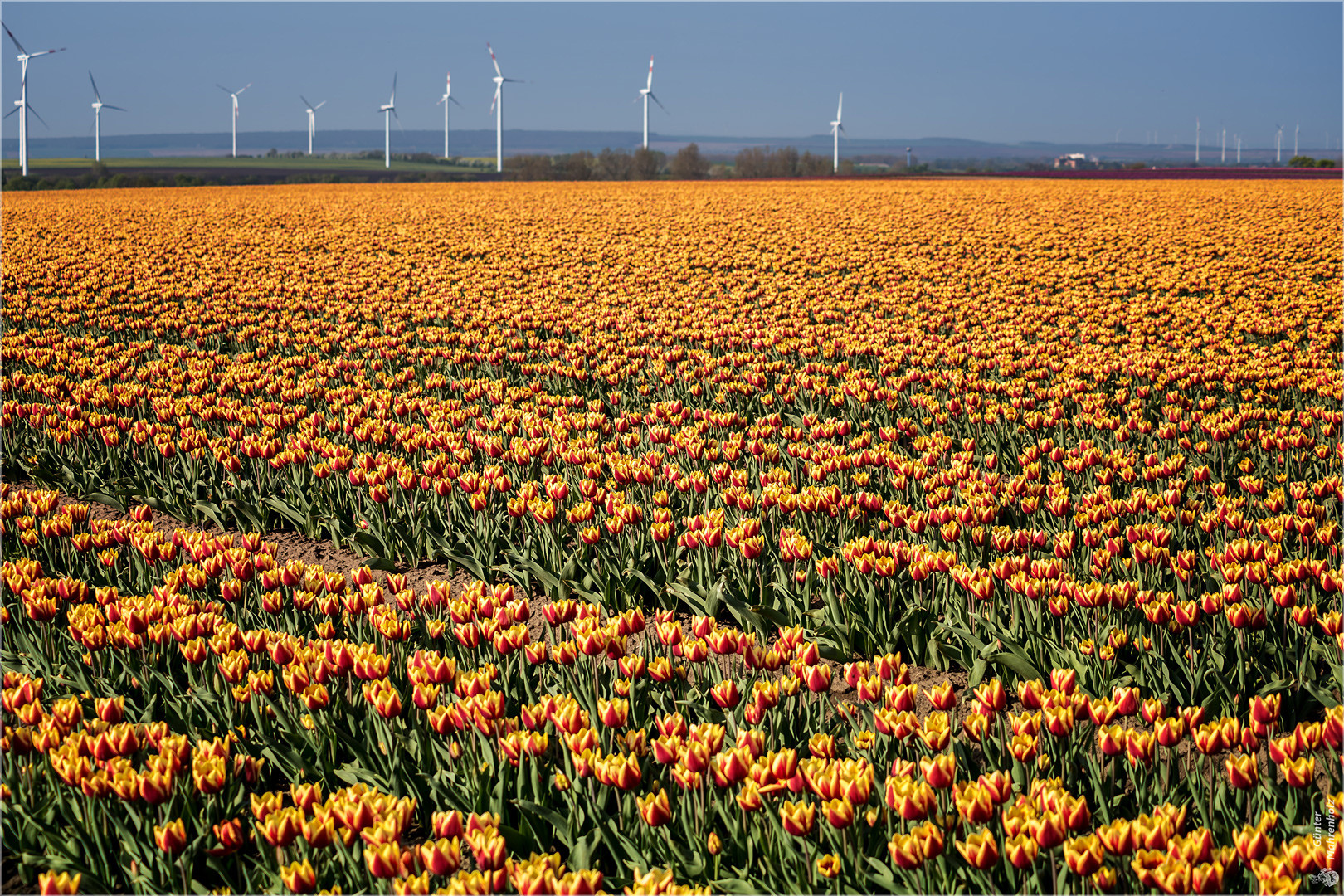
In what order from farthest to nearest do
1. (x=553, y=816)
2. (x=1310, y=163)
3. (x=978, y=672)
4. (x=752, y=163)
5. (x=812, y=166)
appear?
(x=752, y=163) → (x=812, y=166) → (x=1310, y=163) → (x=978, y=672) → (x=553, y=816)

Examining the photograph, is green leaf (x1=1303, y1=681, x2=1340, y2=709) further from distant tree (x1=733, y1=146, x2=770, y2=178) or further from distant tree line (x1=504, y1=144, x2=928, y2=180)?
distant tree (x1=733, y1=146, x2=770, y2=178)

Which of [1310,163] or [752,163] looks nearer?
[1310,163]

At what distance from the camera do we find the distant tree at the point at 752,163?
73312 mm

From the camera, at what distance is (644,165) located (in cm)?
6956

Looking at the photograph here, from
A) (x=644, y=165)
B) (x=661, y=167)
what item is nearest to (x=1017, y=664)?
(x=644, y=165)

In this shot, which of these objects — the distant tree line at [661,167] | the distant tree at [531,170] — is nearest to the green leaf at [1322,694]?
the distant tree line at [661,167]

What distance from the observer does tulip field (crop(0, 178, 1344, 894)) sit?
2.68 meters

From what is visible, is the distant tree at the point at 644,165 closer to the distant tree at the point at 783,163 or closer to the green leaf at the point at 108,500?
the distant tree at the point at 783,163

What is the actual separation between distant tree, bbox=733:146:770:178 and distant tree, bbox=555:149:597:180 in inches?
470

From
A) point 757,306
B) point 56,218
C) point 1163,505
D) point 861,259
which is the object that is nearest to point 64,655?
point 1163,505

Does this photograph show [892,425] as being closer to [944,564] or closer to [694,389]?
[694,389]

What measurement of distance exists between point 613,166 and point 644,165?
2.64 meters

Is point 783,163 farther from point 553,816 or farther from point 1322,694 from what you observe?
point 553,816

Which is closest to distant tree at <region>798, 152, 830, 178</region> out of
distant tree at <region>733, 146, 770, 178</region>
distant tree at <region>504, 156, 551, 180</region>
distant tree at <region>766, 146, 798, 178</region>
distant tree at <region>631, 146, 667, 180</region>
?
distant tree at <region>766, 146, 798, 178</region>
